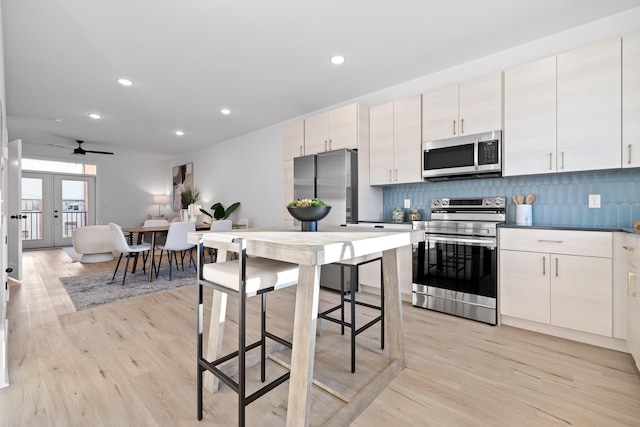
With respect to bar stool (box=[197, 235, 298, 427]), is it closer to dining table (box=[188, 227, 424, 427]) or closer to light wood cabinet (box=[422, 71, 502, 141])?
dining table (box=[188, 227, 424, 427])

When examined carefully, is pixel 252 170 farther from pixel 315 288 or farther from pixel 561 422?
pixel 561 422

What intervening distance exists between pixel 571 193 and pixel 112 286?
17.0 ft

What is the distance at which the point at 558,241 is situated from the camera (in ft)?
7.61

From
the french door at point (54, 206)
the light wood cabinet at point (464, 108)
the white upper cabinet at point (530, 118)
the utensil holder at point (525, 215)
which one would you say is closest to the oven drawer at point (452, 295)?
the utensil holder at point (525, 215)

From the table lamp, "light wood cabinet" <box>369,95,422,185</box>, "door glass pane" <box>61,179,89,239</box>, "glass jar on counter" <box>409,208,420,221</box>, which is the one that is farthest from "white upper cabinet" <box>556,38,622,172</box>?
"door glass pane" <box>61,179,89,239</box>

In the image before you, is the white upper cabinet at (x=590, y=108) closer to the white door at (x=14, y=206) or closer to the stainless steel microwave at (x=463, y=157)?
the stainless steel microwave at (x=463, y=157)

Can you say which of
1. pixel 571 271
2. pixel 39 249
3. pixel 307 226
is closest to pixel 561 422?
pixel 571 271

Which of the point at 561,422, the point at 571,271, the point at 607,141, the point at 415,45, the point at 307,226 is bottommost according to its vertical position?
the point at 561,422

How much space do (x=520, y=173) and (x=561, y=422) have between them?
1.90 meters

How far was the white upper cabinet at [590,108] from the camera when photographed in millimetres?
A: 2221

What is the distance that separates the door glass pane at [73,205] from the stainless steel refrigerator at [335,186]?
7.26 metres

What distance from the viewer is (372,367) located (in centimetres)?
195

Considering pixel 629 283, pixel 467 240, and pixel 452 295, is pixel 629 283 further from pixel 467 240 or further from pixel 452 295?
pixel 452 295

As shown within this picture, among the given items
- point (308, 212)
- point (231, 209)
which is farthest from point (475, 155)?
point (231, 209)
